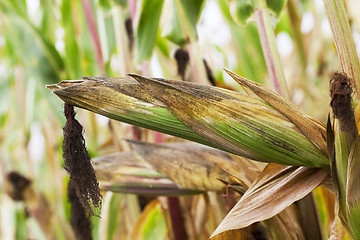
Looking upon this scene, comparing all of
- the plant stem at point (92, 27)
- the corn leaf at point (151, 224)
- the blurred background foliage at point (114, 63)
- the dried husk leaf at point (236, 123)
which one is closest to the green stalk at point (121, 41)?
the blurred background foliage at point (114, 63)

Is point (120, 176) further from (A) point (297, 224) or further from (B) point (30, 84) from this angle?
(B) point (30, 84)

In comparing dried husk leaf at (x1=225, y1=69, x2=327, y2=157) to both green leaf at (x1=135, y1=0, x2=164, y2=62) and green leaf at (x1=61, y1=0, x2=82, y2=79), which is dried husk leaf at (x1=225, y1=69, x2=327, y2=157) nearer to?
green leaf at (x1=135, y1=0, x2=164, y2=62)

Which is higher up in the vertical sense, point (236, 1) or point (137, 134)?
point (236, 1)

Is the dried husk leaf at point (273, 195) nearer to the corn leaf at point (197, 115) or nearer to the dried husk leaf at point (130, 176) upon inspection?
the corn leaf at point (197, 115)

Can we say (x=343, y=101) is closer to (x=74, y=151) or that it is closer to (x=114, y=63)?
(x=74, y=151)

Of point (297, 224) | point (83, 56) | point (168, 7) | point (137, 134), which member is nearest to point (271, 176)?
point (297, 224)

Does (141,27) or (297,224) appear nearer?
(297,224)
